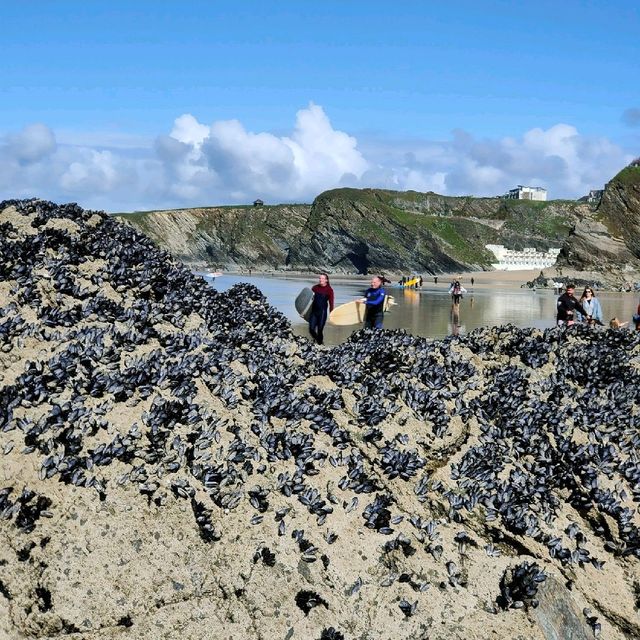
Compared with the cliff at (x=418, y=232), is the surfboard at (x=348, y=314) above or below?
below

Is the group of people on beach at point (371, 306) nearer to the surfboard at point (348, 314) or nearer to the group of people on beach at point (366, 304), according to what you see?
the group of people on beach at point (366, 304)

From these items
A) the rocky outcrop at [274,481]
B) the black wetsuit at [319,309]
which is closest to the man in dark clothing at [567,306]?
the black wetsuit at [319,309]

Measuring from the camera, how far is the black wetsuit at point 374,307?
14320 mm

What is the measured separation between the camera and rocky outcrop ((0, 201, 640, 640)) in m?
5.30

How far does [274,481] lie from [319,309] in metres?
8.94

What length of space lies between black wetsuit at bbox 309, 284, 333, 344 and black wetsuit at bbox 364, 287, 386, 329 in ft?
2.88

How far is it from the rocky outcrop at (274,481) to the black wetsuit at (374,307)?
5782 millimetres

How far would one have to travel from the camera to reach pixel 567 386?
8.54 m

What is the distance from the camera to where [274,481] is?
19.9 ft

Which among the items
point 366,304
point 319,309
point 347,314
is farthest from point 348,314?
point 366,304

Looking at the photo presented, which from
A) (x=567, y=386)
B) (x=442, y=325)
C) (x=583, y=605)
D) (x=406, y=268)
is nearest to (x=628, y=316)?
(x=442, y=325)

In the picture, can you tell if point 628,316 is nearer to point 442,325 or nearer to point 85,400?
point 442,325

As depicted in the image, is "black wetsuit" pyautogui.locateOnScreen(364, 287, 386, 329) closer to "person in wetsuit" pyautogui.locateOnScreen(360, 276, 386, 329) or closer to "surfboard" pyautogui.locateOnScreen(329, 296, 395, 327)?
"person in wetsuit" pyautogui.locateOnScreen(360, 276, 386, 329)

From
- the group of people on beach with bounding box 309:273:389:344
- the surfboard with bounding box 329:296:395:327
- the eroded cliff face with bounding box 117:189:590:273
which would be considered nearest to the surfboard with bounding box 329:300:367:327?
the surfboard with bounding box 329:296:395:327
